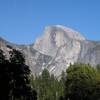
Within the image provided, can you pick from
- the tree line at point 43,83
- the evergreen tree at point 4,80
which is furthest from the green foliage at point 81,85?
the evergreen tree at point 4,80

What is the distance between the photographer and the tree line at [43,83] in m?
68.8

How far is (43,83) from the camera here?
19125 centimetres

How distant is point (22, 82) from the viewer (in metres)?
72.6

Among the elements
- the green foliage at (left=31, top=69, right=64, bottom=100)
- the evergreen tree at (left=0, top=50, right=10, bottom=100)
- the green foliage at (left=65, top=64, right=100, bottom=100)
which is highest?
the green foliage at (left=31, top=69, right=64, bottom=100)

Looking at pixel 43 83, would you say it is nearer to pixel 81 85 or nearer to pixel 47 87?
pixel 47 87

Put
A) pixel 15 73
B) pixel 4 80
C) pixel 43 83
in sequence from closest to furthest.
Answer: pixel 4 80, pixel 15 73, pixel 43 83

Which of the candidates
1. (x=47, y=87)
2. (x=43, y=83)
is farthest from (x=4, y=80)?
(x=43, y=83)

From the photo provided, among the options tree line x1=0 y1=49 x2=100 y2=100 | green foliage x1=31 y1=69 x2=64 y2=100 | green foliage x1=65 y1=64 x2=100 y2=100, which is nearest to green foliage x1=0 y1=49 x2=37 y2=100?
tree line x1=0 y1=49 x2=100 y2=100

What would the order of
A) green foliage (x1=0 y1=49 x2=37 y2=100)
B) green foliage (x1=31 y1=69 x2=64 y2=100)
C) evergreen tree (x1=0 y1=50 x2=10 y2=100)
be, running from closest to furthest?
1. evergreen tree (x1=0 y1=50 x2=10 y2=100)
2. green foliage (x1=0 y1=49 x2=37 y2=100)
3. green foliage (x1=31 y1=69 x2=64 y2=100)

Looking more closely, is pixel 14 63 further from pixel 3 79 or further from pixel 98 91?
pixel 98 91

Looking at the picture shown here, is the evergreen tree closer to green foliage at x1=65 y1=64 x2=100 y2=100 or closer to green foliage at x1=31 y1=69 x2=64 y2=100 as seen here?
green foliage at x1=65 y1=64 x2=100 y2=100

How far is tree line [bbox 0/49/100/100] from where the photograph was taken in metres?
68.8

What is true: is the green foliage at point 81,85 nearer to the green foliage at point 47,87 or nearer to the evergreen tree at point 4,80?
the green foliage at point 47,87

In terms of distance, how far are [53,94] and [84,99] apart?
177ft
